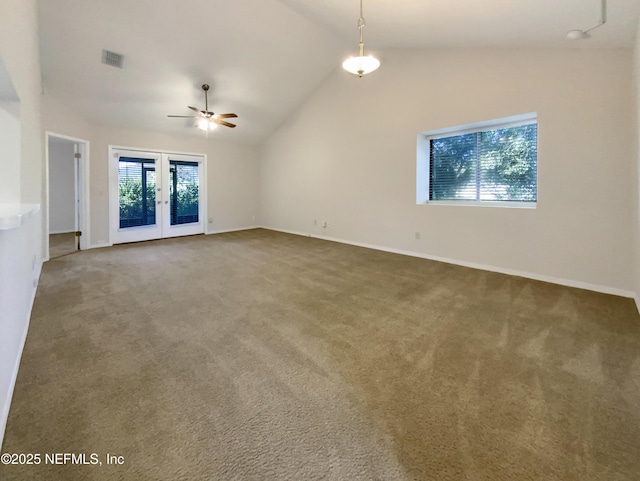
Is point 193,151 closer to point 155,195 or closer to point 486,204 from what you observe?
point 155,195

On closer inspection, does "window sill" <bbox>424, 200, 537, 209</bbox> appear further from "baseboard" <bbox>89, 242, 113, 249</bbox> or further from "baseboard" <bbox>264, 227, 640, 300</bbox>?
"baseboard" <bbox>89, 242, 113, 249</bbox>

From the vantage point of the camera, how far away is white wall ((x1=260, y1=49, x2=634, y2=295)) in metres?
3.57

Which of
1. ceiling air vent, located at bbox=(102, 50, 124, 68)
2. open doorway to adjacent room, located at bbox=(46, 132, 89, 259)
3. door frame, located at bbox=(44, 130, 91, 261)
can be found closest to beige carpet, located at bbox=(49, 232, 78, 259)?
open doorway to adjacent room, located at bbox=(46, 132, 89, 259)

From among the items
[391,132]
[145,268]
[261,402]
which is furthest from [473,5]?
[145,268]

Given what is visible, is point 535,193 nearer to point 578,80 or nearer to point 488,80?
point 578,80

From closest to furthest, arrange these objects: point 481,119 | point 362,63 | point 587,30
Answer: point 587,30 → point 362,63 → point 481,119

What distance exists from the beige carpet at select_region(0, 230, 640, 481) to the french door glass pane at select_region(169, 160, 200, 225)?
4239 mm

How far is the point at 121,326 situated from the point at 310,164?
5858mm

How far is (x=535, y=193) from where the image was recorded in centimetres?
437

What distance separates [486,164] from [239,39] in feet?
15.3

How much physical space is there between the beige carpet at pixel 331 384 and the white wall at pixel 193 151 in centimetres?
321

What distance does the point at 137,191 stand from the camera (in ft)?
23.1

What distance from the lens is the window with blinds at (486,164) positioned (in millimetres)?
4449

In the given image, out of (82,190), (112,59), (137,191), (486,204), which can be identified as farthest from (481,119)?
(82,190)
